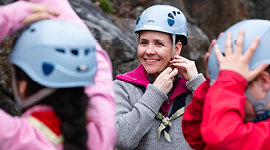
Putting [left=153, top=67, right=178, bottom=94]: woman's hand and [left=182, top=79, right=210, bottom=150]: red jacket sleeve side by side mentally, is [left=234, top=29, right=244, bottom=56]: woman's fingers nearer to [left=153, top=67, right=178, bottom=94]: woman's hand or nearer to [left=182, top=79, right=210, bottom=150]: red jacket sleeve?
[left=182, top=79, right=210, bottom=150]: red jacket sleeve

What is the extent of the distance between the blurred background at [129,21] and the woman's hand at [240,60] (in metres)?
3.55

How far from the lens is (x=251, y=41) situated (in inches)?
67.8

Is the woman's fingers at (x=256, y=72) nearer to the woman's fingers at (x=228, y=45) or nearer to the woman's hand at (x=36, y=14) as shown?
the woman's fingers at (x=228, y=45)

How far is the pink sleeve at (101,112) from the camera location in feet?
5.59

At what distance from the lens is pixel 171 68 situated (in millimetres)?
2934

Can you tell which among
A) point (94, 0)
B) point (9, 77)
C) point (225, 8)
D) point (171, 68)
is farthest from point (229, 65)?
point (225, 8)

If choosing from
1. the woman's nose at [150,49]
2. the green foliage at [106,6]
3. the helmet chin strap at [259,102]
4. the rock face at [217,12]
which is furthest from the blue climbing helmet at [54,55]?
the rock face at [217,12]

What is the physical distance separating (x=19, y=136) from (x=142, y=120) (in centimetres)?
124

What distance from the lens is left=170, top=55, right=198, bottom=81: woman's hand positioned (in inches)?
111

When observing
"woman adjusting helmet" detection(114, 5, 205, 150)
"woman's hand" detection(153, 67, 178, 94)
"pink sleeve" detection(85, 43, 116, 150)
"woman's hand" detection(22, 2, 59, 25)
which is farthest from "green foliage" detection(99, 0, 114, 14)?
"woman's hand" detection(22, 2, 59, 25)

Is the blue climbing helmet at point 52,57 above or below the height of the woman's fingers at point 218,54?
below

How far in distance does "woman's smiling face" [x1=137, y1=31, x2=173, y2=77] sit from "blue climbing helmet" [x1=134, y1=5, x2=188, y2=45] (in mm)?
62

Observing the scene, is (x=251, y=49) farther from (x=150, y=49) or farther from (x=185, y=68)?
(x=150, y=49)

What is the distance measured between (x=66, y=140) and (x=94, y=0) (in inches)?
244
